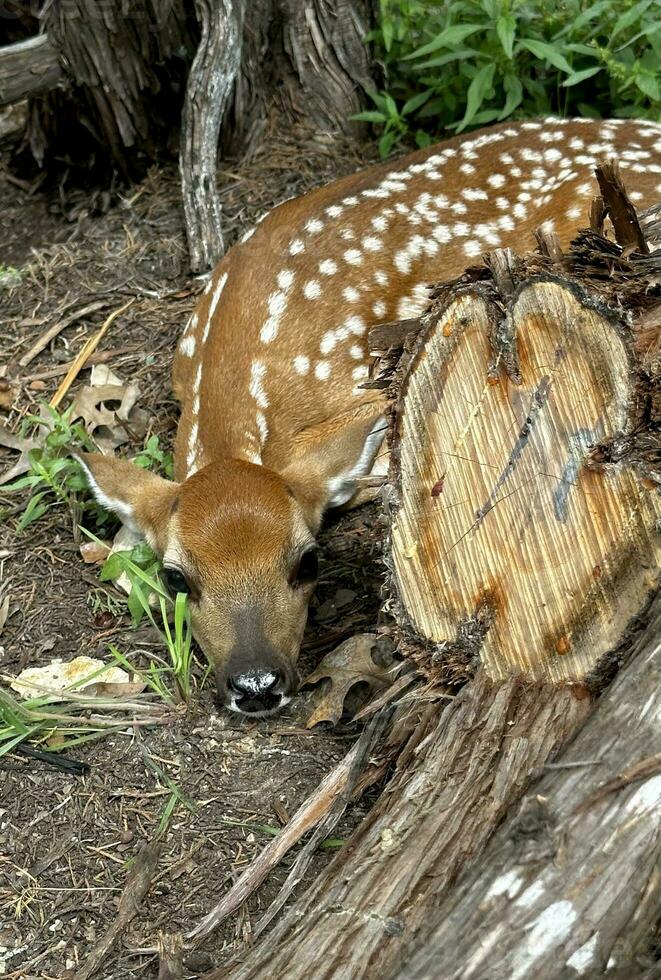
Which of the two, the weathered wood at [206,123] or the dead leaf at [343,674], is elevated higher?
the weathered wood at [206,123]

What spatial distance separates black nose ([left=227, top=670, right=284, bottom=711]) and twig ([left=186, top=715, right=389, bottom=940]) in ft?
1.85

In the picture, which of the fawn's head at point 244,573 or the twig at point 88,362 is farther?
the twig at point 88,362

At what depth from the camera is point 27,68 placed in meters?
5.02

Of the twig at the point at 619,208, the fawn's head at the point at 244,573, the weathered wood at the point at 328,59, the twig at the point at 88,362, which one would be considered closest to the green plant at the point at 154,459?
the twig at the point at 88,362

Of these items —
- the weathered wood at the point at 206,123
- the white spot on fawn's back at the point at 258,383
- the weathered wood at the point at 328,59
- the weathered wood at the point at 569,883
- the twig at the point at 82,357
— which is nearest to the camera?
the weathered wood at the point at 569,883

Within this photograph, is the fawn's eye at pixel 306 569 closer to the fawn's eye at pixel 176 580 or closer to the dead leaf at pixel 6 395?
the fawn's eye at pixel 176 580

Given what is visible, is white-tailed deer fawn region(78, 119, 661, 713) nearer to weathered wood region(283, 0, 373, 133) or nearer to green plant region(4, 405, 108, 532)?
green plant region(4, 405, 108, 532)

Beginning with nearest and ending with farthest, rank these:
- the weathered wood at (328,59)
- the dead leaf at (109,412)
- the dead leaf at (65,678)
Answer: the dead leaf at (65,678) < the dead leaf at (109,412) < the weathered wood at (328,59)

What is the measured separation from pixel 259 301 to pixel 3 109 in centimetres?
236

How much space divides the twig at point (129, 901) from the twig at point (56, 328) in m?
2.55

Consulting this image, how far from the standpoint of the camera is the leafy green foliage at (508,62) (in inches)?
187

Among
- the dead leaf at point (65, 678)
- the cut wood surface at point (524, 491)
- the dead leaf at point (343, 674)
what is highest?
the cut wood surface at point (524, 491)

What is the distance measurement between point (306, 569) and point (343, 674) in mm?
394

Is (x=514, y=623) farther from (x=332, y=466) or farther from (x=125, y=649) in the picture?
(x=125, y=649)
